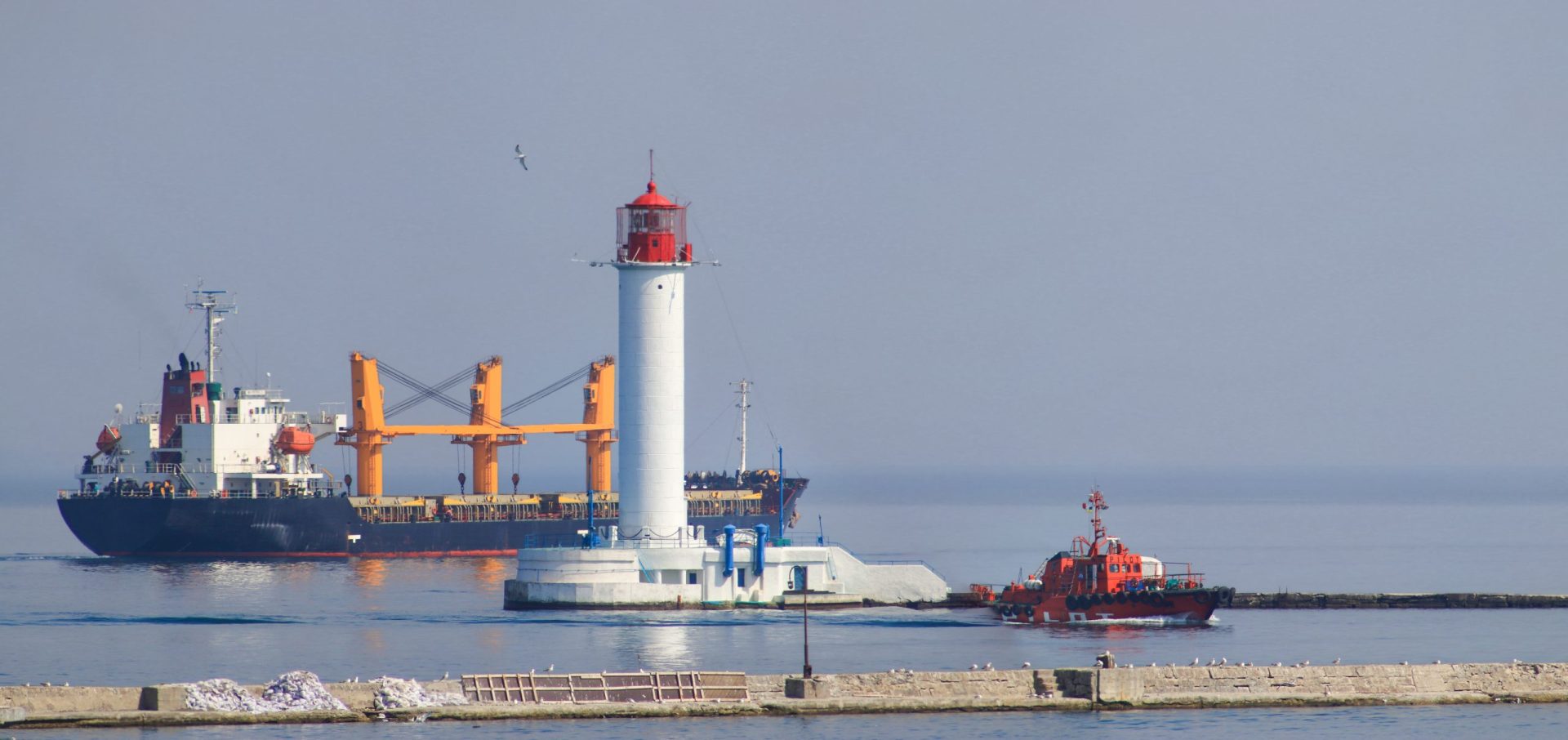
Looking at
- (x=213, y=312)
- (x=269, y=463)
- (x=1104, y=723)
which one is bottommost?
(x=1104, y=723)

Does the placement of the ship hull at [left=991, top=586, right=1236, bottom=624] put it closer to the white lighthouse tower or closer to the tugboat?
the tugboat

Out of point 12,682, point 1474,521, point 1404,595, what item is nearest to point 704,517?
point 1404,595

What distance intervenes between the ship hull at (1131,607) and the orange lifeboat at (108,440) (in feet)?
157

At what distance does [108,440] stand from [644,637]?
4635 centimetres

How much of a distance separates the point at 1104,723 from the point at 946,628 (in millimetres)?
17361

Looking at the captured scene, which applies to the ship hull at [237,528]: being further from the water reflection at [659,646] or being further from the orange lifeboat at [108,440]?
the water reflection at [659,646]

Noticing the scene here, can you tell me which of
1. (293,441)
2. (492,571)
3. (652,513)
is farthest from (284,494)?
(652,513)

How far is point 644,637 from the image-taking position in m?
52.1

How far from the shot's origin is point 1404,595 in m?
66.3

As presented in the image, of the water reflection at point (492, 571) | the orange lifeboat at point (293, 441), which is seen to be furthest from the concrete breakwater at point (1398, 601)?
the orange lifeboat at point (293, 441)

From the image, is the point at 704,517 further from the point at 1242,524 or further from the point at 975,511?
the point at 975,511

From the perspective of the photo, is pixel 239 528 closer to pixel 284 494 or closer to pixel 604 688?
pixel 284 494

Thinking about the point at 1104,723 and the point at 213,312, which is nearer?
the point at 1104,723

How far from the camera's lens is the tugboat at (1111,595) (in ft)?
190
